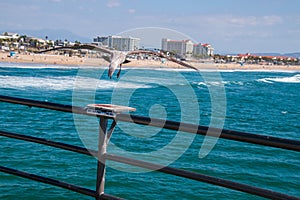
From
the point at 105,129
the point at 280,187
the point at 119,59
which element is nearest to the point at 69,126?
the point at 280,187

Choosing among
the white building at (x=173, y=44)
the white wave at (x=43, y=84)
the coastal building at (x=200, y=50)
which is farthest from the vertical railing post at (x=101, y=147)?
the white wave at (x=43, y=84)

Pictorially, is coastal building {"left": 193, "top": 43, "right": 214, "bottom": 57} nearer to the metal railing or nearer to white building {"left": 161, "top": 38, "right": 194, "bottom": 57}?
white building {"left": 161, "top": 38, "right": 194, "bottom": 57}

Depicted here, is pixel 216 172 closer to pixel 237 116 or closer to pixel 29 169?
pixel 29 169

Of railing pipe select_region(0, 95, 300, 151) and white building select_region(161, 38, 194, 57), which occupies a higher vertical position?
white building select_region(161, 38, 194, 57)

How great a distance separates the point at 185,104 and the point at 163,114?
4.28 m

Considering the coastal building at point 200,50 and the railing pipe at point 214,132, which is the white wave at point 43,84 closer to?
the coastal building at point 200,50

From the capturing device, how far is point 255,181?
11875mm

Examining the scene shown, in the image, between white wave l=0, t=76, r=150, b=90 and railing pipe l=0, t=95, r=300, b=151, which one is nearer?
railing pipe l=0, t=95, r=300, b=151

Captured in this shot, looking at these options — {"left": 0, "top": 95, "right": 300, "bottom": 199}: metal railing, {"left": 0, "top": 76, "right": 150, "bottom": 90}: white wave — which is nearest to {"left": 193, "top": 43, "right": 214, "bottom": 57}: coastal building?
{"left": 0, "top": 95, "right": 300, "bottom": 199}: metal railing

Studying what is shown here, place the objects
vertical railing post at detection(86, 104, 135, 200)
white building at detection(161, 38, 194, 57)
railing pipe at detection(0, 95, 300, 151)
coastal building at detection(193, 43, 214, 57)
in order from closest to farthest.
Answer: railing pipe at detection(0, 95, 300, 151) < vertical railing post at detection(86, 104, 135, 200) < white building at detection(161, 38, 194, 57) < coastal building at detection(193, 43, 214, 57)

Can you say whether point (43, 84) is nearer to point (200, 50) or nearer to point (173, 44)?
point (200, 50)

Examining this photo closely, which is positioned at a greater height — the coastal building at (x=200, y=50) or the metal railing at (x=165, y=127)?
the coastal building at (x=200, y=50)

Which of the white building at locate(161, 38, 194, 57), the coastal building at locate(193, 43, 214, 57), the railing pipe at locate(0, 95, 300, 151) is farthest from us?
the coastal building at locate(193, 43, 214, 57)

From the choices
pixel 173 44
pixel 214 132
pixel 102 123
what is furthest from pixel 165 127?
pixel 173 44
